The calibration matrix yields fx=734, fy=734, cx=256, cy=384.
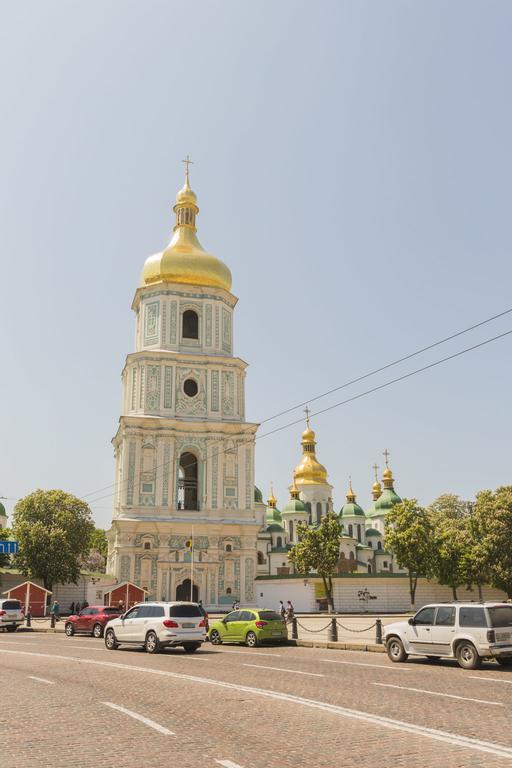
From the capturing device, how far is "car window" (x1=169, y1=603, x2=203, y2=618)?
21516 millimetres

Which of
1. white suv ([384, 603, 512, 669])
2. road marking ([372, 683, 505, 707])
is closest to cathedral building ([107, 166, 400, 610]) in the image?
white suv ([384, 603, 512, 669])

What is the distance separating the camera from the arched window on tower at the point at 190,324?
56531 mm

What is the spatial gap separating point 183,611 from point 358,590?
3544 cm

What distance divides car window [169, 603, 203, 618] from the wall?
31901mm

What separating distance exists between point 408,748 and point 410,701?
3592 mm

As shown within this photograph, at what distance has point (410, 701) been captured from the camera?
11.8 meters

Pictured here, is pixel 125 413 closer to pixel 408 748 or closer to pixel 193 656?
pixel 193 656

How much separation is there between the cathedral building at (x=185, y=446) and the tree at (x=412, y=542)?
1048 centimetres

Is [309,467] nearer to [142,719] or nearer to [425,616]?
[425,616]

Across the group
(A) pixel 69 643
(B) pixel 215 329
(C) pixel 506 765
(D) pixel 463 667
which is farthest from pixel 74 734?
(B) pixel 215 329

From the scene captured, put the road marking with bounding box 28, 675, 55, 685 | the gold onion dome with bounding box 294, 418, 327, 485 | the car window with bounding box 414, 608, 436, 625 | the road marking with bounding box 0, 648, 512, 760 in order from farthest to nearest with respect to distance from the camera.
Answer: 1. the gold onion dome with bounding box 294, 418, 327, 485
2. the car window with bounding box 414, 608, 436, 625
3. the road marking with bounding box 28, 675, 55, 685
4. the road marking with bounding box 0, 648, 512, 760

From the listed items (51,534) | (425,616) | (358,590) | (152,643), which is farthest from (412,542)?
(425,616)

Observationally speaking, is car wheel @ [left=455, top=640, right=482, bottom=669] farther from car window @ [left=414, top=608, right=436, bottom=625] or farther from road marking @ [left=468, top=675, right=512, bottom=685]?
road marking @ [left=468, top=675, right=512, bottom=685]

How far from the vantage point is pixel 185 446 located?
52938 millimetres
